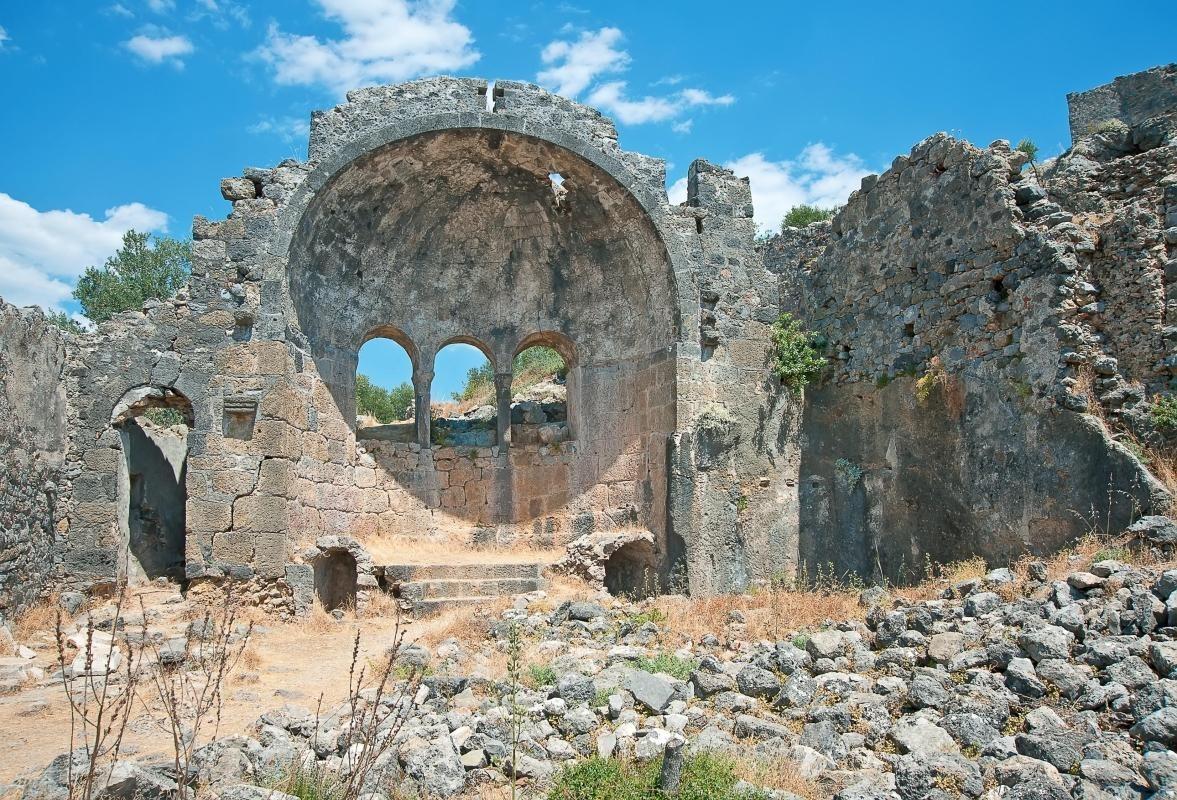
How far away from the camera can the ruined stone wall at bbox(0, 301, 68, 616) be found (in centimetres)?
940

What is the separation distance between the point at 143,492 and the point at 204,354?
12.8ft

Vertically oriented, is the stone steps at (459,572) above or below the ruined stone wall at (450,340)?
below

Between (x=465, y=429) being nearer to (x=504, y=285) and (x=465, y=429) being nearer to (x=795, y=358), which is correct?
(x=504, y=285)

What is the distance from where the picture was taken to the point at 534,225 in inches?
547

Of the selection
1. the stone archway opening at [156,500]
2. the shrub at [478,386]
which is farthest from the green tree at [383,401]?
the stone archway opening at [156,500]

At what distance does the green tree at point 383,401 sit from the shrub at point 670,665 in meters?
18.4

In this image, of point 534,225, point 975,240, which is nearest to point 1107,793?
point 975,240

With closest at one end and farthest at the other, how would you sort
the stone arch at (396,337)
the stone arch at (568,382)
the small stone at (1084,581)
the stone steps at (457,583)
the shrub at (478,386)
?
the small stone at (1084,581), the stone steps at (457,583), the stone arch at (396,337), the stone arch at (568,382), the shrub at (478,386)

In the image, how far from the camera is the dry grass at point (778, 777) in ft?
16.3

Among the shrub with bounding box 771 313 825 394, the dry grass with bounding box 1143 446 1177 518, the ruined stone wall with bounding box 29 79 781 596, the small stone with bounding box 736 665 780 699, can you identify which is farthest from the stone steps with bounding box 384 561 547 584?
the dry grass with bounding box 1143 446 1177 518

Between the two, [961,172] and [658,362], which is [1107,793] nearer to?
[961,172]

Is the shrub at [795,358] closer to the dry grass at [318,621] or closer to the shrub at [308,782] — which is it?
the dry grass at [318,621]

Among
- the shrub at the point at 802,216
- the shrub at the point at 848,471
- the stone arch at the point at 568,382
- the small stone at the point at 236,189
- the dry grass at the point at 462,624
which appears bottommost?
the dry grass at the point at 462,624

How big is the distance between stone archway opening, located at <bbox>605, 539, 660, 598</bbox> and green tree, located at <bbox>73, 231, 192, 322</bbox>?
55.9 feet
